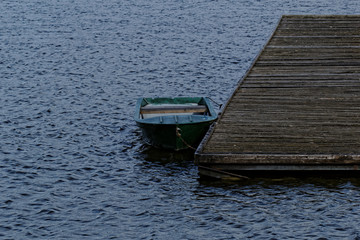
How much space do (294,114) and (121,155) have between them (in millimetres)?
4966

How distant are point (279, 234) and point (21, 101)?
13.7 m

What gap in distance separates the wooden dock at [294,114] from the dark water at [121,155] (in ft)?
2.46

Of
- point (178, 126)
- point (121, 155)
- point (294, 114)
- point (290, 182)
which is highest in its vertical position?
point (294, 114)

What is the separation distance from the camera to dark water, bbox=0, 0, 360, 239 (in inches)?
522

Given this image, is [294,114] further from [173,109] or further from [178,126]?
[173,109]

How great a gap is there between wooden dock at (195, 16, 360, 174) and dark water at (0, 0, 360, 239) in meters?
0.75

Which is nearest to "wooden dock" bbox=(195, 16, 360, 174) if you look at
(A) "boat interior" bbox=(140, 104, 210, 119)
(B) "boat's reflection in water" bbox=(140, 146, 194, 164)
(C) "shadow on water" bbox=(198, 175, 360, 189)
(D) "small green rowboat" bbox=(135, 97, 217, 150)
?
(C) "shadow on water" bbox=(198, 175, 360, 189)

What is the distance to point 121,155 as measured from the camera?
1770cm

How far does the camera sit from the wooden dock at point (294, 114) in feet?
47.0

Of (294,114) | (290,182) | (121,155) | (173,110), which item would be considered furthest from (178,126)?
(290,182)

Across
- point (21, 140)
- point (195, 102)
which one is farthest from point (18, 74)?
point (195, 102)

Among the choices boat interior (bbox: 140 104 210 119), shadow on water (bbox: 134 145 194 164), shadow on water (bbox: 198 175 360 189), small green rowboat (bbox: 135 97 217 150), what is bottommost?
shadow on water (bbox: 198 175 360 189)

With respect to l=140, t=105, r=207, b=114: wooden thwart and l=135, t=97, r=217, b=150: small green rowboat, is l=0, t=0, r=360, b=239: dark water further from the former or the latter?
l=140, t=105, r=207, b=114: wooden thwart

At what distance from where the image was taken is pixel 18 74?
27547 millimetres
